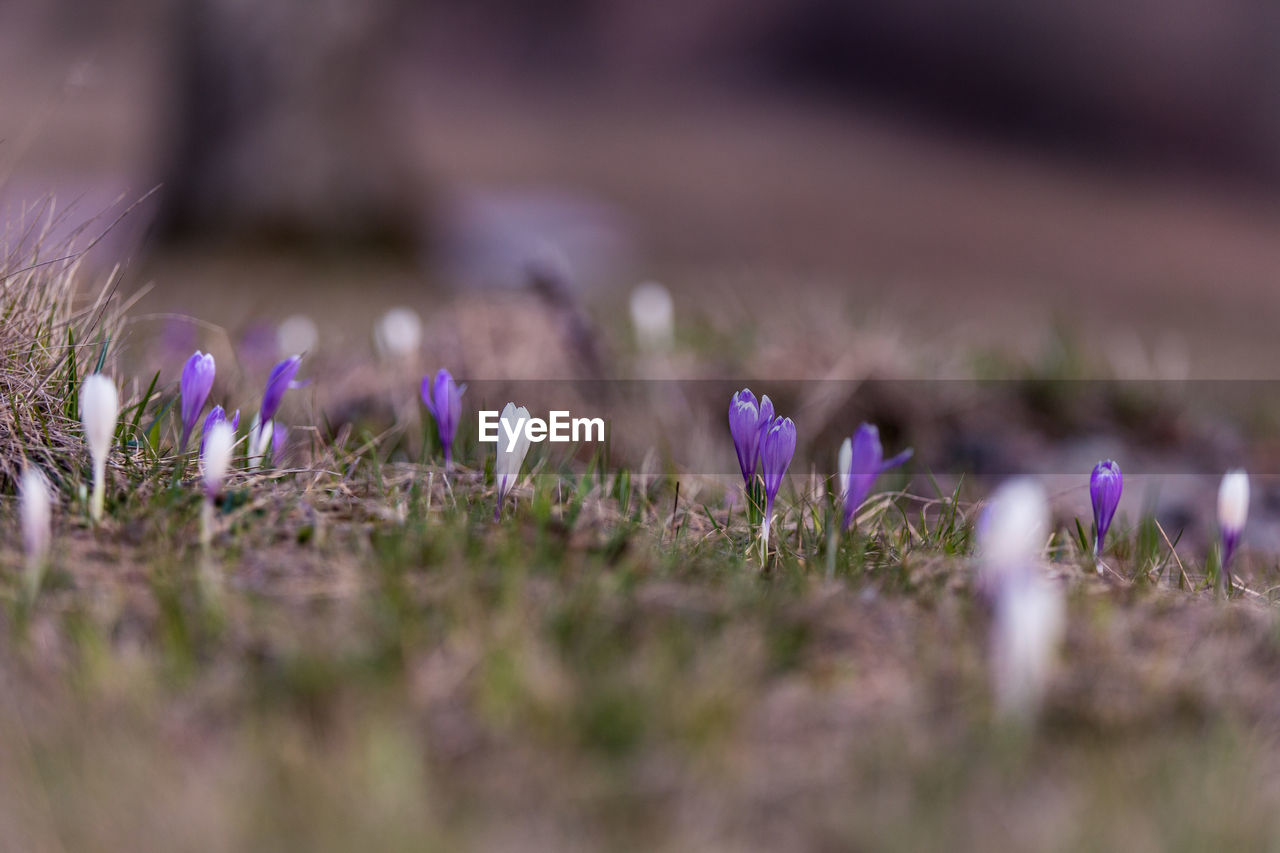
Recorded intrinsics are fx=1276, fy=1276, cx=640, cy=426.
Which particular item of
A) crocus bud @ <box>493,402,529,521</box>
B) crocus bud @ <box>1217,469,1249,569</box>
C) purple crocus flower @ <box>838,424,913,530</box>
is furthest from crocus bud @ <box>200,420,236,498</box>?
crocus bud @ <box>1217,469,1249,569</box>

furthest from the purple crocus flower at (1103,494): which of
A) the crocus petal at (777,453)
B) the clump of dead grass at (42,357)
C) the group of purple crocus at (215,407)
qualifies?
the clump of dead grass at (42,357)

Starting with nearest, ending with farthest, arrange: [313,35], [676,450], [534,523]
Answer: [534,523]
[676,450]
[313,35]

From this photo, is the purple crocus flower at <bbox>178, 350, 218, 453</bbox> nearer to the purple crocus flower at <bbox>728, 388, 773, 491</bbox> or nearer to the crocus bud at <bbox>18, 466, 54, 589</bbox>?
the crocus bud at <bbox>18, 466, 54, 589</bbox>

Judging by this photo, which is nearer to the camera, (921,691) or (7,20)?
(921,691)

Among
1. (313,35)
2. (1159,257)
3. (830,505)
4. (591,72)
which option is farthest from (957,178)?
(830,505)

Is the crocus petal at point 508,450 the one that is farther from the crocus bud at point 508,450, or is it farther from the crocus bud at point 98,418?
the crocus bud at point 98,418

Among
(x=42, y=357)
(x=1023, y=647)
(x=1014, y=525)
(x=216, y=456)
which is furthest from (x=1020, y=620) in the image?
(x=42, y=357)

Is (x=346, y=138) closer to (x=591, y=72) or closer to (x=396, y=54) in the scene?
(x=396, y=54)

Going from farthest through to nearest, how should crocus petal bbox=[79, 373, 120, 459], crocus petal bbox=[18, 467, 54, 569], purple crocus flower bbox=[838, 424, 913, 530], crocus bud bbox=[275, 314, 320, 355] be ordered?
crocus bud bbox=[275, 314, 320, 355], purple crocus flower bbox=[838, 424, 913, 530], crocus petal bbox=[79, 373, 120, 459], crocus petal bbox=[18, 467, 54, 569]
